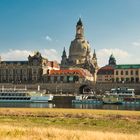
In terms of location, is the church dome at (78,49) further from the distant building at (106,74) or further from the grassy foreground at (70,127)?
the grassy foreground at (70,127)

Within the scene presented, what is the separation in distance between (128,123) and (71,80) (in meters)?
105

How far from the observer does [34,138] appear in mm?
22344

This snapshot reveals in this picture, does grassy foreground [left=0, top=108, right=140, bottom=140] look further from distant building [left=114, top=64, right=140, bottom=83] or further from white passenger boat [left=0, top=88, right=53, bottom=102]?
distant building [left=114, top=64, right=140, bottom=83]

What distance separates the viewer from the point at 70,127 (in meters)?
32.4

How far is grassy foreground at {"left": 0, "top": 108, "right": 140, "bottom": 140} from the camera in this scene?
23.3 meters

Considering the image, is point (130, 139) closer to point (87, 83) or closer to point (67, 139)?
point (67, 139)

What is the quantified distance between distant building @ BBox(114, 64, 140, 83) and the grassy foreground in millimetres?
99527

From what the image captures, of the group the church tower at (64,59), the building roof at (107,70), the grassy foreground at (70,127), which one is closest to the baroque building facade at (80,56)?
the church tower at (64,59)

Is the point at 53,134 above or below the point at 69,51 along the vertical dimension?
below

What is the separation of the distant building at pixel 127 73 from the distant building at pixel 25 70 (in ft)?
88.8

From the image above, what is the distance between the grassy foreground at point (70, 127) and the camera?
23.3 meters

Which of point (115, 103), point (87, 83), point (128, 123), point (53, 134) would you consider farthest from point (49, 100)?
point (53, 134)

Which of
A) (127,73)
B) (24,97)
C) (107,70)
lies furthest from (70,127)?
(107,70)

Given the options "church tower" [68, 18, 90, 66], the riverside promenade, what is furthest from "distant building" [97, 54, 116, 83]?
the riverside promenade
